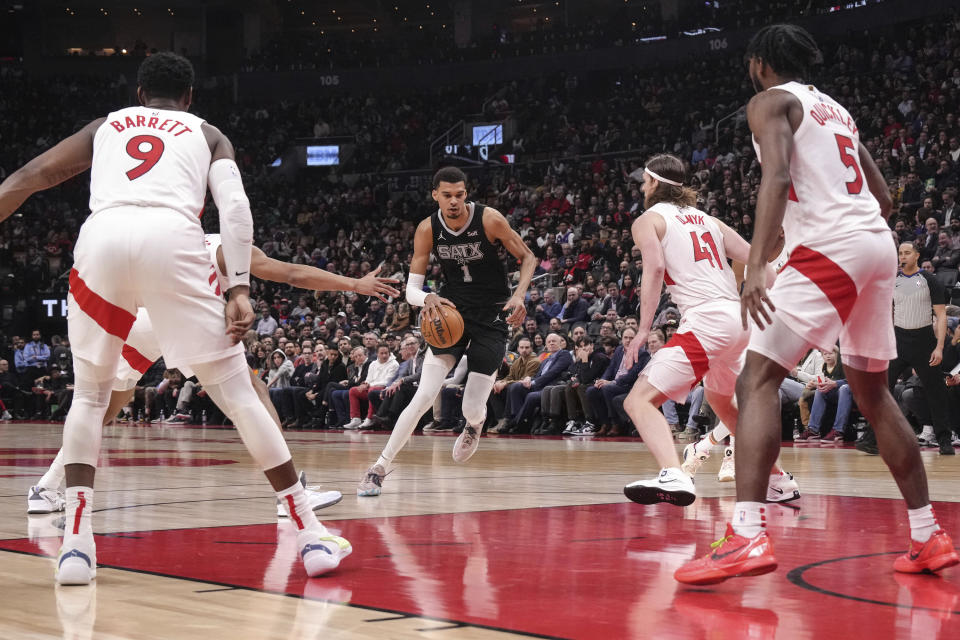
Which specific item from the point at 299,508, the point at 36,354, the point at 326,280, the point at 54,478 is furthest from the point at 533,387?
the point at 36,354

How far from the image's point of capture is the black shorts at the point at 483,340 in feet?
21.7

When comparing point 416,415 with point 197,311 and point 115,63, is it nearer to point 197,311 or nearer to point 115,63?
point 197,311

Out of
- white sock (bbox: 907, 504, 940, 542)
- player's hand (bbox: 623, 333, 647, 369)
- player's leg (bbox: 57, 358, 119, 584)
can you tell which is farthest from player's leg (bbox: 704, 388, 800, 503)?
player's leg (bbox: 57, 358, 119, 584)

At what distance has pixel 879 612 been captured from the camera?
110 inches

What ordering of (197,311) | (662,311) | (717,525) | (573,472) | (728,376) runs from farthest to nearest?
(662,311)
(573,472)
(728,376)
(717,525)
(197,311)

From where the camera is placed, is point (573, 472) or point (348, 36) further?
point (348, 36)

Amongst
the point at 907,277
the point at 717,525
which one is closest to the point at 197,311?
the point at 717,525

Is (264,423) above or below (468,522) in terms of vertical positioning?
above

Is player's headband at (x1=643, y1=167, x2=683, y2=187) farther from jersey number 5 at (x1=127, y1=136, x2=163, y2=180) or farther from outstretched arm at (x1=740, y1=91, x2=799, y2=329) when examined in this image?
jersey number 5 at (x1=127, y1=136, x2=163, y2=180)

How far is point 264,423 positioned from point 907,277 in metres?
7.22

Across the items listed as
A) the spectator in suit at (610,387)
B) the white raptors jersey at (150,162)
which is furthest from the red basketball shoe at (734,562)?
the spectator in suit at (610,387)

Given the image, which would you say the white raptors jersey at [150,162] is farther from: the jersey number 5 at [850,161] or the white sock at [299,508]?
the jersey number 5 at [850,161]

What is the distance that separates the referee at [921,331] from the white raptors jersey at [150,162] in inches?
280

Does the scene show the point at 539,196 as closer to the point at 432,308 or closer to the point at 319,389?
the point at 319,389
